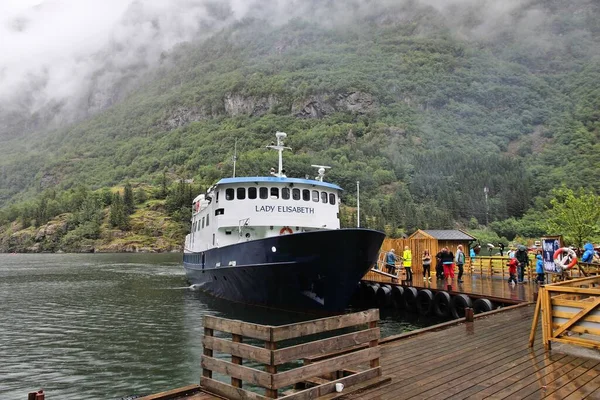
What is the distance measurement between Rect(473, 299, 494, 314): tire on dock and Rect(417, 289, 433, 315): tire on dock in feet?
7.84

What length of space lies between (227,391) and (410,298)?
51.2 ft

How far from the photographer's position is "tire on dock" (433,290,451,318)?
17688 millimetres

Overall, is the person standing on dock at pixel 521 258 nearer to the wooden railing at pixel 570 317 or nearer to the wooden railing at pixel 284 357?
the wooden railing at pixel 570 317

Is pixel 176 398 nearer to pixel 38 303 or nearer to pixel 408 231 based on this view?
pixel 38 303

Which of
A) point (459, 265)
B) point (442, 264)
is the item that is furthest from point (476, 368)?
point (459, 265)

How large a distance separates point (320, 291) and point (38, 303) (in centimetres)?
1779

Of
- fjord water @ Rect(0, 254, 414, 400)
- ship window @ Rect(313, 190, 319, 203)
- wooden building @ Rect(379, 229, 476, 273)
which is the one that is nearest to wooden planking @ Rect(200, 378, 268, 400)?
fjord water @ Rect(0, 254, 414, 400)

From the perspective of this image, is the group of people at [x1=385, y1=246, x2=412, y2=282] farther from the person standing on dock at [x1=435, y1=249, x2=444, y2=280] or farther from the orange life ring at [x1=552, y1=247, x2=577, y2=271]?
the orange life ring at [x1=552, y1=247, x2=577, y2=271]

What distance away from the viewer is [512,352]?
25.7 ft

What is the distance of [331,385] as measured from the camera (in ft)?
18.5

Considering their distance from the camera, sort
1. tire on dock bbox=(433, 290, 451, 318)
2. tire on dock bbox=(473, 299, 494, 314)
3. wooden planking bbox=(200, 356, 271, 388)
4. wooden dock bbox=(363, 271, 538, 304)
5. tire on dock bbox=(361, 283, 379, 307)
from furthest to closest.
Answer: tire on dock bbox=(361, 283, 379, 307) → tire on dock bbox=(433, 290, 451, 318) → wooden dock bbox=(363, 271, 538, 304) → tire on dock bbox=(473, 299, 494, 314) → wooden planking bbox=(200, 356, 271, 388)

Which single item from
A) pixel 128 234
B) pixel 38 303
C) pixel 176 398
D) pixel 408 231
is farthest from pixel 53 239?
pixel 176 398

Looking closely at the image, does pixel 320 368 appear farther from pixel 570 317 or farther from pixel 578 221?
pixel 578 221

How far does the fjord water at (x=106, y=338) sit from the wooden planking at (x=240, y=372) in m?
5.19
